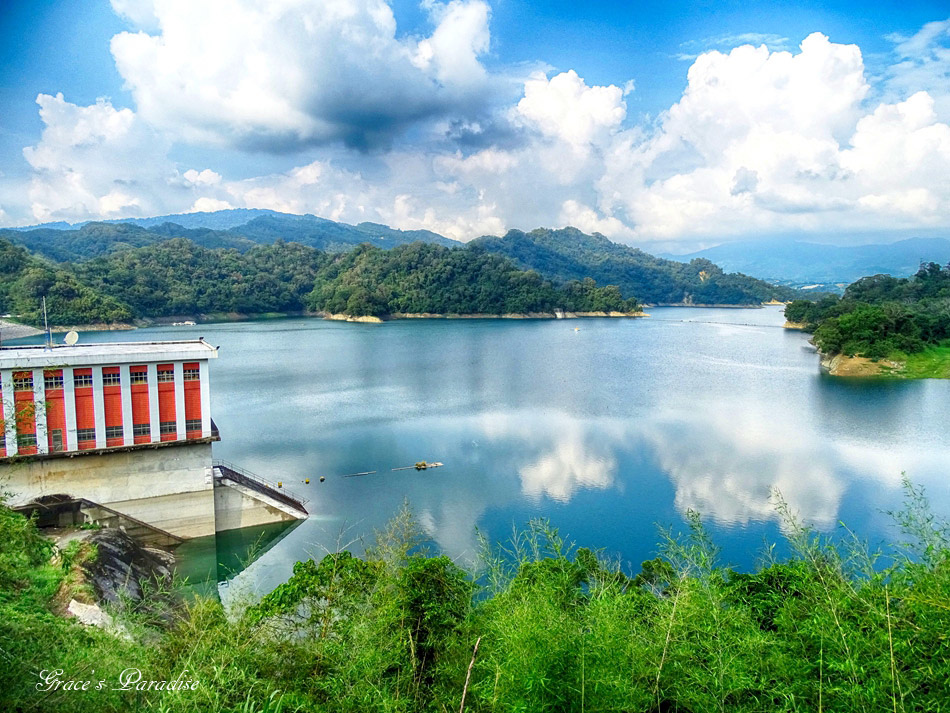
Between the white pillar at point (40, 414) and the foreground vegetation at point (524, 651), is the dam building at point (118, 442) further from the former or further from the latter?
the foreground vegetation at point (524, 651)

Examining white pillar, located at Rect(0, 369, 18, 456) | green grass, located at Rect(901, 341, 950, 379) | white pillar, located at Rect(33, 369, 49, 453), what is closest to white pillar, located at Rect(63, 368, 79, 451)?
white pillar, located at Rect(33, 369, 49, 453)

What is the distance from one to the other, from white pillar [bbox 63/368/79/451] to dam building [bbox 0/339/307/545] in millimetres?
15

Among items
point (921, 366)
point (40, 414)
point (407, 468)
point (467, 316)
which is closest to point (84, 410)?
point (40, 414)

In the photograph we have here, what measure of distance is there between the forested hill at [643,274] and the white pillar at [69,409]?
83642 mm

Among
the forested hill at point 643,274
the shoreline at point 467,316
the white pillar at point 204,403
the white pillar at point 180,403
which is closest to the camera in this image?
the white pillar at point 180,403

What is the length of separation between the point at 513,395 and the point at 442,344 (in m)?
17.7

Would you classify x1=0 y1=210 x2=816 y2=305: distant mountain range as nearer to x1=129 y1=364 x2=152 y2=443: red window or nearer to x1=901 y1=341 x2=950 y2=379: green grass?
x1=901 y1=341 x2=950 y2=379: green grass

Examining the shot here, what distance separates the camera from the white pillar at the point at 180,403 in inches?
450

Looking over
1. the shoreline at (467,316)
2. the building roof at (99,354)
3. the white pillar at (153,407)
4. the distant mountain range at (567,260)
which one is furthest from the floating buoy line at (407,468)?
the distant mountain range at (567,260)

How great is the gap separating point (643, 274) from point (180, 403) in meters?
110

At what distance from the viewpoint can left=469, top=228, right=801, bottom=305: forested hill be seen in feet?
340

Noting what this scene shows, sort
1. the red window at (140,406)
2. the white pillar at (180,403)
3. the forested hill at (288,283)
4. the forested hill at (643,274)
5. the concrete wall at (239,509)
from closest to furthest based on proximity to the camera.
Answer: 1. the red window at (140,406)
2. the white pillar at (180,403)
3. the concrete wall at (239,509)
4. the forested hill at (288,283)
5. the forested hill at (643,274)

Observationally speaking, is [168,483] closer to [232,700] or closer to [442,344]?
[232,700]

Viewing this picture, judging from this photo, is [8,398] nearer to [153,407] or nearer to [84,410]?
[84,410]
